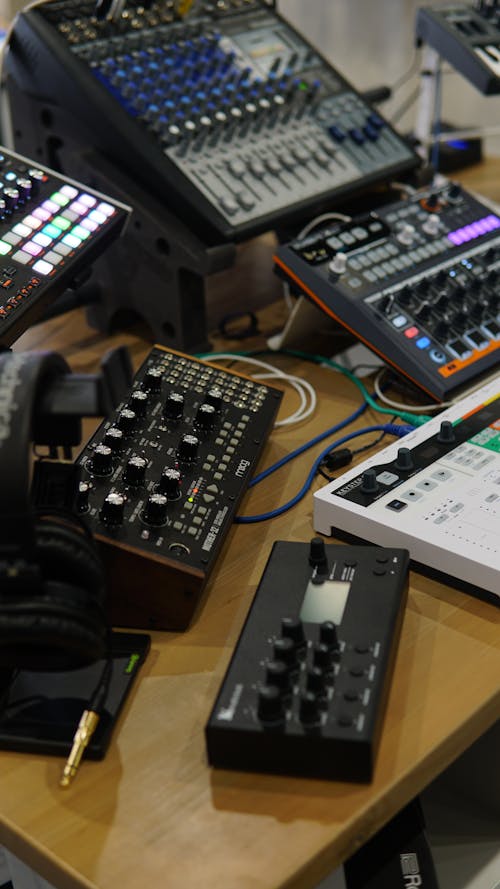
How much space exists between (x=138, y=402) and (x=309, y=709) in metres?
0.43

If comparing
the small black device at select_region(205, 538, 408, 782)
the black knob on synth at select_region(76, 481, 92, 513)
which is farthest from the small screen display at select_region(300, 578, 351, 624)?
the black knob on synth at select_region(76, 481, 92, 513)

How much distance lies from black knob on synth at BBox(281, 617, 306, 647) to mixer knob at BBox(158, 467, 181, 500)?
8.0 inches

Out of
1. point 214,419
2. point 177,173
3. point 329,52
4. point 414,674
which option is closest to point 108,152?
point 177,173

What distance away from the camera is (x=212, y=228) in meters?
1.39

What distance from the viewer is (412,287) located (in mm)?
1366

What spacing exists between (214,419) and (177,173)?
0.42 m

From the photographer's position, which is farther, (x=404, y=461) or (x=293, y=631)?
(x=404, y=461)

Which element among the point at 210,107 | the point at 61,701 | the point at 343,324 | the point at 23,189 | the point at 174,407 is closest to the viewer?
the point at 61,701

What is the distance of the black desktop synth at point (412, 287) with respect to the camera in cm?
131

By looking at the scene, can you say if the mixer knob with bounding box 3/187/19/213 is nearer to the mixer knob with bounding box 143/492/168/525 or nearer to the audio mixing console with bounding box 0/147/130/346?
the audio mixing console with bounding box 0/147/130/346

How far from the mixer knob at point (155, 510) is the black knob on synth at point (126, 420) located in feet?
0.42

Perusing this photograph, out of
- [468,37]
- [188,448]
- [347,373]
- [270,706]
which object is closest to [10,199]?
[188,448]

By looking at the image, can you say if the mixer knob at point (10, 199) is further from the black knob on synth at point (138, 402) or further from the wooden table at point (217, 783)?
the wooden table at point (217, 783)

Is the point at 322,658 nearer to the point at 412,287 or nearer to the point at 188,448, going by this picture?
the point at 188,448
